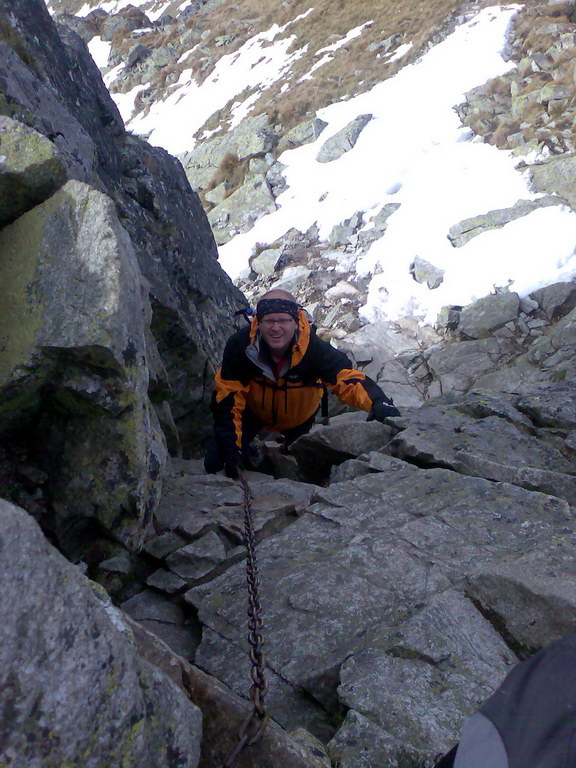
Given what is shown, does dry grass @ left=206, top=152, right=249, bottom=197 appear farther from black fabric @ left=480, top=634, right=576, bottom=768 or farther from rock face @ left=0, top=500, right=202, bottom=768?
black fabric @ left=480, top=634, right=576, bottom=768

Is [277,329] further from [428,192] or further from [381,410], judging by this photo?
[428,192]

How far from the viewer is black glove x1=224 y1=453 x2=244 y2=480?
6379 mm

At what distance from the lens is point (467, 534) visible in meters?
4.46

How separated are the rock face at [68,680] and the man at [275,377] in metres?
4.15

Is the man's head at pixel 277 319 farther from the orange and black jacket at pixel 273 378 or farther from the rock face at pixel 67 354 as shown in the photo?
the rock face at pixel 67 354

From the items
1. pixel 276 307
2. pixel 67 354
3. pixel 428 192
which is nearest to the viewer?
pixel 67 354

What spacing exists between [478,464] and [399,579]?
87.6 inches

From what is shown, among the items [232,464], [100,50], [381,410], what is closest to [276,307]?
[381,410]

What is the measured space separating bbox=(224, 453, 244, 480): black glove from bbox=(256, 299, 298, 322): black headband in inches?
63.5

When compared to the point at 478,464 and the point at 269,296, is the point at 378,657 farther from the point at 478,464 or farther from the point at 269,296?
the point at 269,296

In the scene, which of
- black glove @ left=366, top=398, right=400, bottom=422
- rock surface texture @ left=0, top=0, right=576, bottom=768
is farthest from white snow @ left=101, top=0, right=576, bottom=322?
black glove @ left=366, top=398, right=400, bottom=422

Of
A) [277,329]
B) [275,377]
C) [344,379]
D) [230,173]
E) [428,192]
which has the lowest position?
[428,192]

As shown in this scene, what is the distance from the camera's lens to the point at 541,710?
4.58 ft

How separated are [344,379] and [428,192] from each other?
48.9 feet
